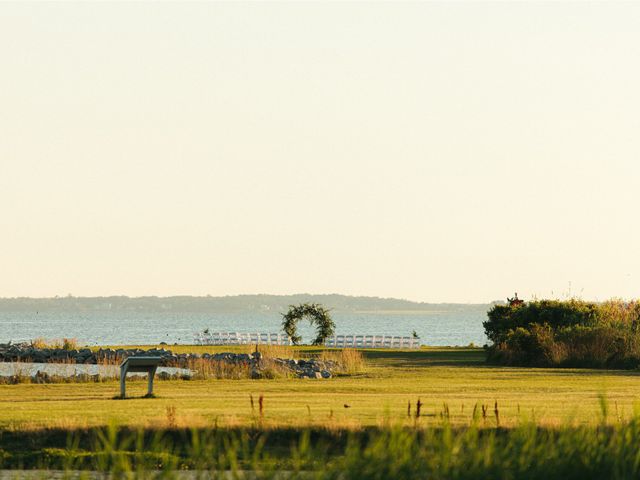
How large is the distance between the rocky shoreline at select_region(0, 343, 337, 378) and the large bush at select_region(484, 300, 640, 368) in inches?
247

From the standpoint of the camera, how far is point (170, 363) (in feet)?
124

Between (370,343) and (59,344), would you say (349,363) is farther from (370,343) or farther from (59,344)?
(370,343)

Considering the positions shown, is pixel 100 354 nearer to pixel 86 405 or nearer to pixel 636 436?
pixel 86 405

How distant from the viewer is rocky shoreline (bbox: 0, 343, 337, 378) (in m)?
33.4

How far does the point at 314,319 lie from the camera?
201ft

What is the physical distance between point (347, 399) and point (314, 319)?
38191 millimetres

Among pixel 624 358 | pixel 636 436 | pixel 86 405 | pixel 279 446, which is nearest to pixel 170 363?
pixel 624 358

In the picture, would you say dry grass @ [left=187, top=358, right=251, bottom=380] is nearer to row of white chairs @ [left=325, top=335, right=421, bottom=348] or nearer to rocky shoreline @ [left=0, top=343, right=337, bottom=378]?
rocky shoreline @ [left=0, top=343, right=337, bottom=378]

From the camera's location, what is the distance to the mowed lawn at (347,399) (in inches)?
733

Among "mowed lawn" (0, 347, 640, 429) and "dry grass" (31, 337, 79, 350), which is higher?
"dry grass" (31, 337, 79, 350)

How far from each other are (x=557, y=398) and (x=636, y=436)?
7.96 m

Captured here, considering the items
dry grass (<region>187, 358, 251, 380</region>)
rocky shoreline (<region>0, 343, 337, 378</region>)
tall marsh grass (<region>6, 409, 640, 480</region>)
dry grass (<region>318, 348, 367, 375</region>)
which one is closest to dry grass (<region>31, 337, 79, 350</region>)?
rocky shoreline (<region>0, 343, 337, 378</region>)

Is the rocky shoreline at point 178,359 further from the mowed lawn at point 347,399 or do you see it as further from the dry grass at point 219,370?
the mowed lawn at point 347,399

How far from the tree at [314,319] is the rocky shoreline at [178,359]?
691 inches
